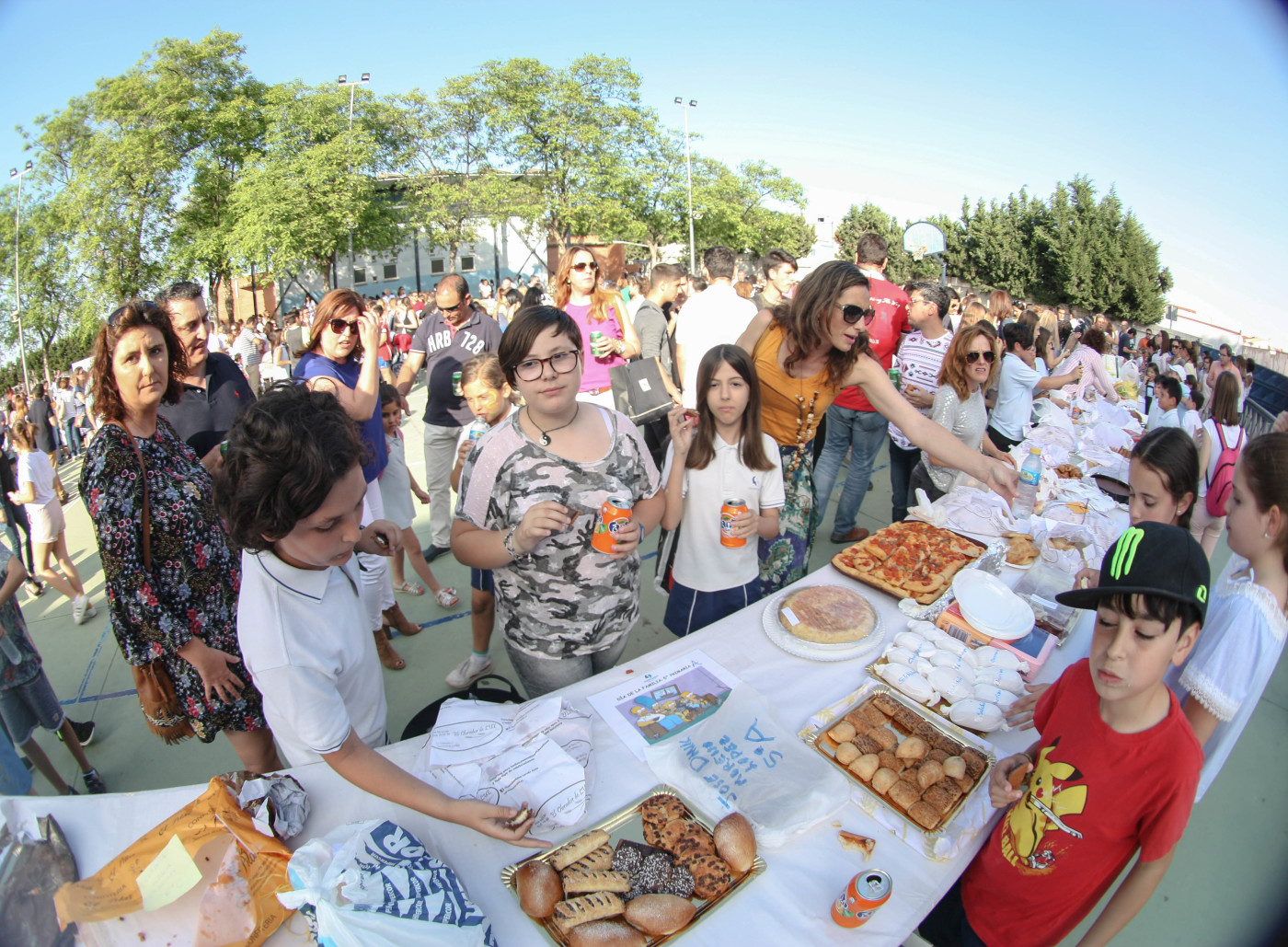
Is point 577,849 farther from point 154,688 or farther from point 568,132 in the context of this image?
point 568,132

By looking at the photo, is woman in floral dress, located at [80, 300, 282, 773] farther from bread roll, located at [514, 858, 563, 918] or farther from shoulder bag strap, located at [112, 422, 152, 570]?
bread roll, located at [514, 858, 563, 918]

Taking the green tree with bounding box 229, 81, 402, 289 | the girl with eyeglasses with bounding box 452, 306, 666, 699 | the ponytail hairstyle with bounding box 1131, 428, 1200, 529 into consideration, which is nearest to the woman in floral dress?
the girl with eyeglasses with bounding box 452, 306, 666, 699

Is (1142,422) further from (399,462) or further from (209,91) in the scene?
(209,91)

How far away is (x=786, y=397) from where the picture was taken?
2795mm

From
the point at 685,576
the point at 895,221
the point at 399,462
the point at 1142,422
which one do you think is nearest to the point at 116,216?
the point at 399,462

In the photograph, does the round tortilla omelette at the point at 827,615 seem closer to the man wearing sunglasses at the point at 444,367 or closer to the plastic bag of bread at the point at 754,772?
the plastic bag of bread at the point at 754,772

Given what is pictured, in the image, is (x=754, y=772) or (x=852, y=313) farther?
(x=852, y=313)

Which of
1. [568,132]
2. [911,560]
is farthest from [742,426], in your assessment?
[568,132]

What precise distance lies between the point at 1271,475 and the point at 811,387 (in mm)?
1546

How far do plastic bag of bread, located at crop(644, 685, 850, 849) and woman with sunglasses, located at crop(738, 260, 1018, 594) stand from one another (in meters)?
1.22

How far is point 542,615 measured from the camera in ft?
6.55

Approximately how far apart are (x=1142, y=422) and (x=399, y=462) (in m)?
7.74

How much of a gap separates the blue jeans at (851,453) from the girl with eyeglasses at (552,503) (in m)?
2.92

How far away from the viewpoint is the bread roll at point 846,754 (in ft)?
5.15
